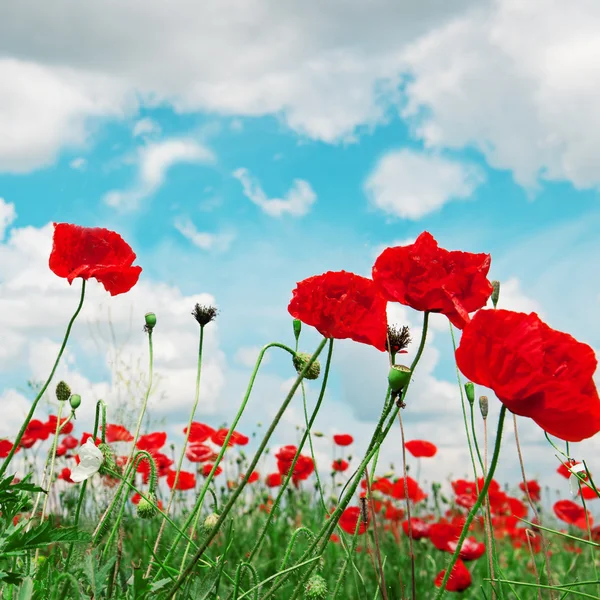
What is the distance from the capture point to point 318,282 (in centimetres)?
181

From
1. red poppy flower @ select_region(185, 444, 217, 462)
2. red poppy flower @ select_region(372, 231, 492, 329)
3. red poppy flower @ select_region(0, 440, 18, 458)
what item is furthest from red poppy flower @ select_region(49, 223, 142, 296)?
red poppy flower @ select_region(0, 440, 18, 458)

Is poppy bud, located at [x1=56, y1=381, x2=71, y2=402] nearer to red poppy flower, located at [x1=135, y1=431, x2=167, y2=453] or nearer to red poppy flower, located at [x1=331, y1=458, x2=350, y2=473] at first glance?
red poppy flower, located at [x1=135, y1=431, x2=167, y2=453]

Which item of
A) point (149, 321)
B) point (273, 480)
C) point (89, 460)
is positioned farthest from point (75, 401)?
point (273, 480)

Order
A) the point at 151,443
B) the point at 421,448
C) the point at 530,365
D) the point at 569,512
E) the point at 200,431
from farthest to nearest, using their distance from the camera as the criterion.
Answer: the point at 569,512
the point at 421,448
the point at 200,431
the point at 151,443
the point at 530,365

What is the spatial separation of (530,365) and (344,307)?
1.75ft

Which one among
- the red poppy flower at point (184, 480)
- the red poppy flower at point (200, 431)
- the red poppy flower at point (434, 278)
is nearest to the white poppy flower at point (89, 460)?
the red poppy flower at point (434, 278)

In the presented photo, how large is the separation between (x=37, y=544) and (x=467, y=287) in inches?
42.6

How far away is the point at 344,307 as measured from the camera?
1.75 metres

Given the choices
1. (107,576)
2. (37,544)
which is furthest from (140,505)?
(37,544)

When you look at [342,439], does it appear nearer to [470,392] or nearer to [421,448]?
[421,448]

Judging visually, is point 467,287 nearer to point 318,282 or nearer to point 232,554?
point 318,282

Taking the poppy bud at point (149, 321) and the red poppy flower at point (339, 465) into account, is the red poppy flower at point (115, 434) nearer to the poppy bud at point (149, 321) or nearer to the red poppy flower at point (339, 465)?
the poppy bud at point (149, 321)

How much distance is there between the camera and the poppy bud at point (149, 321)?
231 cm

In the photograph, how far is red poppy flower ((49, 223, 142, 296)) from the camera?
2.27 meters
